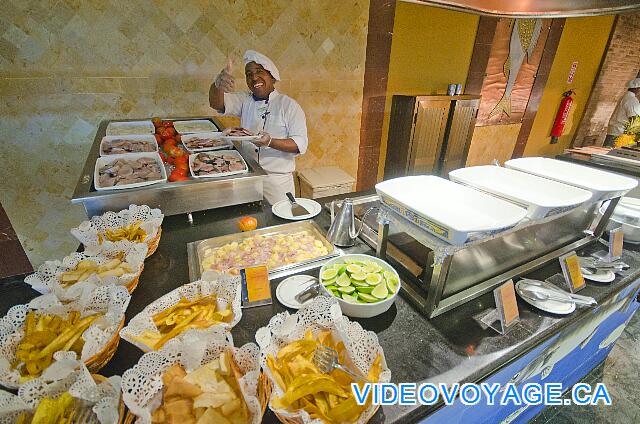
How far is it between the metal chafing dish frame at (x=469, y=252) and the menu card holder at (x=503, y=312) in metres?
0.12

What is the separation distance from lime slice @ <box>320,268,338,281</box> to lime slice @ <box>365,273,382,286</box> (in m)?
0.16

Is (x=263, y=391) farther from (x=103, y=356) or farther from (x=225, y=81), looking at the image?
(x=225, y=81)

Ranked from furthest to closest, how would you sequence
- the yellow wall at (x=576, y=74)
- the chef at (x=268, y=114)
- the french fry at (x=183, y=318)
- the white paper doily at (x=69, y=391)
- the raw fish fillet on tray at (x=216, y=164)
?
the yellow wall at (x=576, y=74), the chef at (x=268, y=114), the raw fish fillet on tray at (x=216, y=164), the french fry at (x=183, y=318), the white paper doily at (x=69, y=391)

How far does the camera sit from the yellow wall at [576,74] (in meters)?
7.03

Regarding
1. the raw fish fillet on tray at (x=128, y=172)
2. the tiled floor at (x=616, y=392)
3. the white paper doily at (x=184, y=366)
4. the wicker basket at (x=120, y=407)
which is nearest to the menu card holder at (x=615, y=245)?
the tiled floor at (x=616, y=392)

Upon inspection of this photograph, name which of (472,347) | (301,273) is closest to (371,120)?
(301,273)

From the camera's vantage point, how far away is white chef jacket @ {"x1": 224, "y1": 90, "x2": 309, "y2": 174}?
3.29 metres

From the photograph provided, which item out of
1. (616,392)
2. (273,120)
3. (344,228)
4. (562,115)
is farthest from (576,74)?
(344,228)

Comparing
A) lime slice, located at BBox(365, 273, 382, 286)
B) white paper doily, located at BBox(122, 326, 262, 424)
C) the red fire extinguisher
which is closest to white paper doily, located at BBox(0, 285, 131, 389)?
white paper doily, located at BBox(122, 326, 262, 424)

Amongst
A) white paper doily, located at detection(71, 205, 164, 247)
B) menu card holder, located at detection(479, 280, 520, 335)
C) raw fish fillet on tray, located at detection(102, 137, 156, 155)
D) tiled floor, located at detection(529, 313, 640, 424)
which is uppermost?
raw fish fillet on tray, located at detection(102, 137, 156, 155)

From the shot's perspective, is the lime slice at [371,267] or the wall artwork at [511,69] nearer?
the lime slice at [371,267]

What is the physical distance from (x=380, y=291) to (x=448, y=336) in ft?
1.18

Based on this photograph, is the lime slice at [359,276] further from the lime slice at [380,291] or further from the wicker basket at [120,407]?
the wicker basket at [120,407]

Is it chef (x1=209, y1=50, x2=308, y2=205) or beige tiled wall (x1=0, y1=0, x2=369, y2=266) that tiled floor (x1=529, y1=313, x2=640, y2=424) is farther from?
beige tiled wall (x1=0, y1=0, x2=369, y2=266)
